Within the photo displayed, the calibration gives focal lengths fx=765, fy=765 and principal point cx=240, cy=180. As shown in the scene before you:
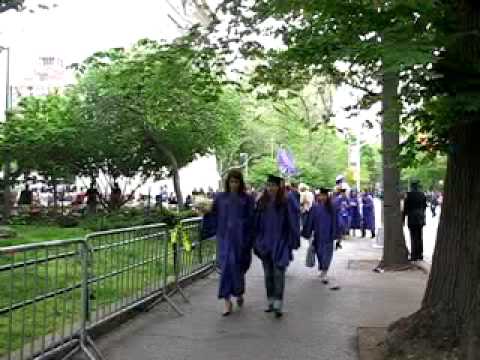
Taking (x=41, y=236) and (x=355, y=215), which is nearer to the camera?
(x=41, y=236)

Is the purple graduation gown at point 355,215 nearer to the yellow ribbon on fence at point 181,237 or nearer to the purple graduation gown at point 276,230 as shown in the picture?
the yellow ribbon on fence at point 181,237

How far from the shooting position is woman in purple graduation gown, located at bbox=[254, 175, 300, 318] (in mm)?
9109

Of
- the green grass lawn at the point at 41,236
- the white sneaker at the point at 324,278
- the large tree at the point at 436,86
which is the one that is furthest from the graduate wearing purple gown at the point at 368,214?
the large tree at the point at 436,86

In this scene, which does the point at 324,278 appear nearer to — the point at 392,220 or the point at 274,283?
the point at 392,220

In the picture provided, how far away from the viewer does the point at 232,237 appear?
9.09m

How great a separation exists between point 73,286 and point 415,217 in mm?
9997

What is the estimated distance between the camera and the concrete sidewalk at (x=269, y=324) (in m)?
7.07

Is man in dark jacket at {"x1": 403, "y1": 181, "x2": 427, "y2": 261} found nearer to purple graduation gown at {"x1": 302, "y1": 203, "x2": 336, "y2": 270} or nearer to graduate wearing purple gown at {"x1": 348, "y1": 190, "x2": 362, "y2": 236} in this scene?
purple graduation gown at {"x1": 302, "y1": 203, "x2": 336, "y2": 270}

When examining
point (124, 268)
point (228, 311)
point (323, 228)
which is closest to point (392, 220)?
point (323, 228)

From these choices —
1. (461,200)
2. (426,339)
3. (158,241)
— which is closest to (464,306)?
(426,339)

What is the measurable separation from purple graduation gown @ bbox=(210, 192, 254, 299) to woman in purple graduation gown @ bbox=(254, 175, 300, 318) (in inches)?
5.7

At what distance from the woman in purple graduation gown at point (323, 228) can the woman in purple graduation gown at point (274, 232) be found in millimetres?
2987

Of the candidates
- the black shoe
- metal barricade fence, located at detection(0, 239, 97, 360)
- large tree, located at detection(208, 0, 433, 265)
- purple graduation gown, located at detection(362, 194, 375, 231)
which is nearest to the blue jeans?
the black shoe

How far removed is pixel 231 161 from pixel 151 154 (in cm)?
2873
